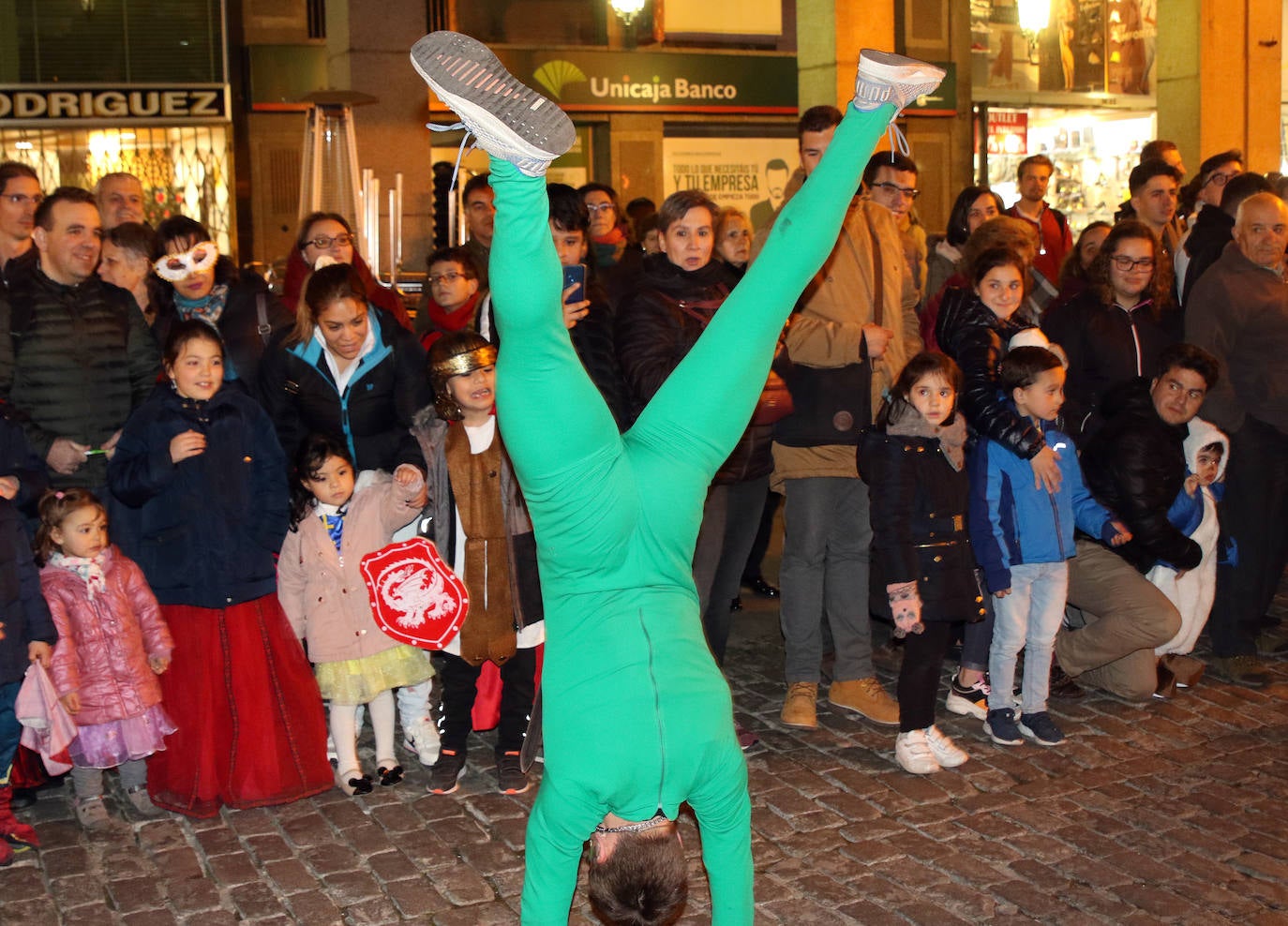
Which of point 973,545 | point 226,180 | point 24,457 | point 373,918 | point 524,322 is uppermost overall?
point 226,180

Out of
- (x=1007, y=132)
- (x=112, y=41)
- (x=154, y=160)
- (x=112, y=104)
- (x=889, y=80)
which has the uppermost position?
(x=112, y=41)

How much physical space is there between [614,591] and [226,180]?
55.8 ft

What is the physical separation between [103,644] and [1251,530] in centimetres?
554

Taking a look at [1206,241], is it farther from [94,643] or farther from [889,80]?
[94,643]

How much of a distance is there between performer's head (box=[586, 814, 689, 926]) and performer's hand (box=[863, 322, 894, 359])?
313 centimetres

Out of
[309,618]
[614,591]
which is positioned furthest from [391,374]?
[614,591]

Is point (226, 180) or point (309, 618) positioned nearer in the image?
point (309, 618)

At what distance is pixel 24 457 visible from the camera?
542cm

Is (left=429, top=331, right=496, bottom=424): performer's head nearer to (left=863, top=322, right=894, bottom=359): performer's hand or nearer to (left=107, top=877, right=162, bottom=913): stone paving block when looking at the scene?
(left=863, top=322, right=894, bottom=359): performer's hand

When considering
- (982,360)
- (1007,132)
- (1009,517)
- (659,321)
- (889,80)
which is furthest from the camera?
(1007,132)

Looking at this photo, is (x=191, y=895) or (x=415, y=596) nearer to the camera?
(x=191, y=895)

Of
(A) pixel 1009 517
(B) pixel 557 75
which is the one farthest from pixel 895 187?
(B) pixel 557 75

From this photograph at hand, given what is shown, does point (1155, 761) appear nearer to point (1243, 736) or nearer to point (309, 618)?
point (1243, 736)

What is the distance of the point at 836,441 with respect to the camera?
245 inches
